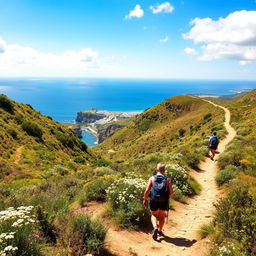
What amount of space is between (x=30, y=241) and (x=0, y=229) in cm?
56

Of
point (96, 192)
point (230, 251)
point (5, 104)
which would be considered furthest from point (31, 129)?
point (230, 251)

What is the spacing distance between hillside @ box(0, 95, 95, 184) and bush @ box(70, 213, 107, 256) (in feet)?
42.7

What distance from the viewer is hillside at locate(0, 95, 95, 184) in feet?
60.7

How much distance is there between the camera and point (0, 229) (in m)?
3.73

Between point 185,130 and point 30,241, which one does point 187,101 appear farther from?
point 30,241

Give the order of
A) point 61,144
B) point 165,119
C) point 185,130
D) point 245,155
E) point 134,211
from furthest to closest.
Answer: point 165,119 → point 185,130 → point 61,144 → point 245,155 → point 134,211

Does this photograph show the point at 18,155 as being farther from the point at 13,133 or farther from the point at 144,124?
the point at 144,124

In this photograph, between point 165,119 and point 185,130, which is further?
point 165,119

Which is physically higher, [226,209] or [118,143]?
Answer: [226,209]

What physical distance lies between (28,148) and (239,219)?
981 inches

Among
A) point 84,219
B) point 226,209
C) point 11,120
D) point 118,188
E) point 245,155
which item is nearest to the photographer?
point 84,219

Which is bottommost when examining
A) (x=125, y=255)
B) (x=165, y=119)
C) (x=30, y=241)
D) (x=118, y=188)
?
(x=165, y=119)

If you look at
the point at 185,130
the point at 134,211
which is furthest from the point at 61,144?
the point at 185,130

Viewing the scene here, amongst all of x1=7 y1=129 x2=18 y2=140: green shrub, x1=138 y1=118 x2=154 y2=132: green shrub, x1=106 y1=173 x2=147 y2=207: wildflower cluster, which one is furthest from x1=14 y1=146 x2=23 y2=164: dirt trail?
x1=138 y1=118 x2=154 y2=132: green shrub
